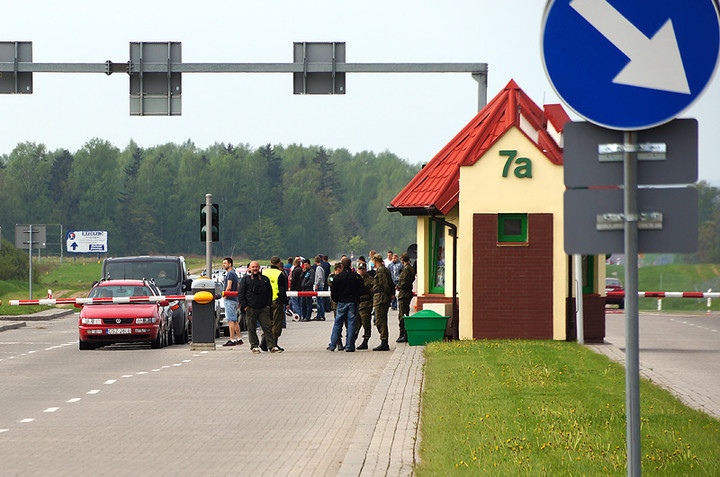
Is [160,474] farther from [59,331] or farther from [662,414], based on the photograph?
[59,331]

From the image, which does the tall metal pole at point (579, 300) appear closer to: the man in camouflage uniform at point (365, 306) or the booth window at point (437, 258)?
the booth window at point (437, 258)

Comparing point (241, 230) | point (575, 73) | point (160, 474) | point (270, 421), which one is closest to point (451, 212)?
point (270, 421)

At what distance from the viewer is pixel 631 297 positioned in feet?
17.9

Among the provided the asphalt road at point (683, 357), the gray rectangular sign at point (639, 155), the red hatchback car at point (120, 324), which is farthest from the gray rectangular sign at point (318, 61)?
the gray rectangular sign at point (639, 155)

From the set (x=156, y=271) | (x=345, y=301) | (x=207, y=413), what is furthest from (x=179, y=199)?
(x=207, y=413)

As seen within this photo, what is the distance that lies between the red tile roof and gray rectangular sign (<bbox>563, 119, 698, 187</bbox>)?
17.0m

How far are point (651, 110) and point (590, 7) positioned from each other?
1.75 ft

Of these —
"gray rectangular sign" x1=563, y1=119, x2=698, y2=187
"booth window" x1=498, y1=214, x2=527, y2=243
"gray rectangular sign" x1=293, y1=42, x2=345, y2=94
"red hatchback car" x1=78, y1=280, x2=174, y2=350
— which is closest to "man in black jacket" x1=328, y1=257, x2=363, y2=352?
"booth window" x1=498, y1=214, x2=527, y2=243

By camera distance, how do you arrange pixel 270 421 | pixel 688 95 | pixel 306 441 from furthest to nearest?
pixel 270 421, pixel 306 441, pixel 688 95

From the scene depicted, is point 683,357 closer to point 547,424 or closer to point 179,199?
point 547,424

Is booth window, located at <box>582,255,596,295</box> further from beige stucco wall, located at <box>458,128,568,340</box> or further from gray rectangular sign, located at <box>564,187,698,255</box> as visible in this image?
gray rectangular sign, located at <box>564,187,698,255</box>

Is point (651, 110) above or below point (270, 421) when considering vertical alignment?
above

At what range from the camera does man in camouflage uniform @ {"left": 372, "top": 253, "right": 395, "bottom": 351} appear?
23484mm

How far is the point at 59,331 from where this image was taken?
32938 millimetres
